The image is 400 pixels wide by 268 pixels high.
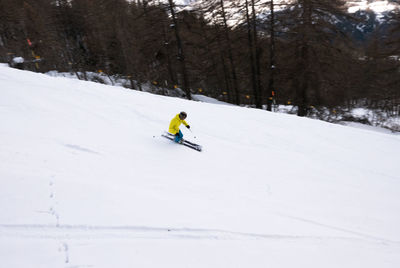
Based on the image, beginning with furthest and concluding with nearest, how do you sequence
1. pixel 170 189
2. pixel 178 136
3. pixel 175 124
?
pixel 178 136 → pixel 175 124 → pixel 170 189

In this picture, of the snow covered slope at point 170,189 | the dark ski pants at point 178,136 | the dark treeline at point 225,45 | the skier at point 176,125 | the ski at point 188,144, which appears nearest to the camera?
the snow covered slope at point 170,189

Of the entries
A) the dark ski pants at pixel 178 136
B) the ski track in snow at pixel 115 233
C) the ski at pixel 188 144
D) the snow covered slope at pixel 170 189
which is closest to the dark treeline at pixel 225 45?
the snow covered slope at pixel 170 189

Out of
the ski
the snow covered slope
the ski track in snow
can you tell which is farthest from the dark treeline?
the ski track in snow

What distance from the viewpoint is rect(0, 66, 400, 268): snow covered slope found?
177 inches

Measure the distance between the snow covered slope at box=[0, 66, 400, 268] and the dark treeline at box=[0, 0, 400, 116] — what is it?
6546mm

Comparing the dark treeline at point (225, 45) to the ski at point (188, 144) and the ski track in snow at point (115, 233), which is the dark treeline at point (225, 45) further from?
the ski track in snow at point (115, 233)

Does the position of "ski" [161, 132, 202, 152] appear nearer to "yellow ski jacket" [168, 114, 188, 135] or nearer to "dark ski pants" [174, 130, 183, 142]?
"dark ski pants" [174, 130, 183, 142]

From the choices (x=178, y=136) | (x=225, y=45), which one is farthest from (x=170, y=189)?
(x=225, y=45)

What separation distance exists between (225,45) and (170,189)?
17162 mm

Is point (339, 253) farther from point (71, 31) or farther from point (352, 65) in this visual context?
point (71, 31)

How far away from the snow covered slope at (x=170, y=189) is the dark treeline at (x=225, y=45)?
6546 mm

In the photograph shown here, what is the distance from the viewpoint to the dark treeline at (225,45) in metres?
15.3

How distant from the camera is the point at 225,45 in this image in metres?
20.4

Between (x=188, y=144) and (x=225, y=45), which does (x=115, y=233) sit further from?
(x=225, y=45)
